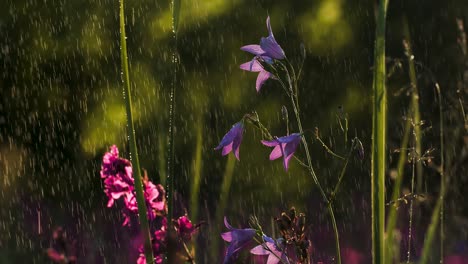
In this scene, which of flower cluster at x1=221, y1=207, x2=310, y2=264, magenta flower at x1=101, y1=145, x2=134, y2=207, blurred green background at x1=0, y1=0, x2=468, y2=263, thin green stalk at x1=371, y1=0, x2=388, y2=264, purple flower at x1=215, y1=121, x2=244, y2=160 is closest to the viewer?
flower cluster at x1=221, y1=207, x2=310, y2=264

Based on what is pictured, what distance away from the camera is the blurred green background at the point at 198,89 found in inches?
191

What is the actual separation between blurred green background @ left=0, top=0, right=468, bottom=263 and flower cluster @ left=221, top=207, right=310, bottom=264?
298 cm

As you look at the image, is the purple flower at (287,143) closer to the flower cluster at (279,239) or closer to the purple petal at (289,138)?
the purple petal at (289,138)

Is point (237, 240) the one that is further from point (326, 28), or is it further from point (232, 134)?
point (326, 28)

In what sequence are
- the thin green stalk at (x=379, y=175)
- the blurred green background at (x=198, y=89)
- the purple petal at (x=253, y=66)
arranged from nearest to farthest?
the thin green stalk at (x=379, y=175)
the purple petal at (x=253, y=66)
the blurred green background at (x=198, y=89)

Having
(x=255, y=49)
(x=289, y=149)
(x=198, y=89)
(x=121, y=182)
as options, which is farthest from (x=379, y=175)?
(x=198, y=89)

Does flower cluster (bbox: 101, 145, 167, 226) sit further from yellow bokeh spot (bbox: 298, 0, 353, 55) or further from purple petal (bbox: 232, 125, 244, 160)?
yellow bokeh spot (bbox: 298, 0, 353, 55)

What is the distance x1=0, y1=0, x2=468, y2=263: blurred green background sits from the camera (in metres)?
4.84

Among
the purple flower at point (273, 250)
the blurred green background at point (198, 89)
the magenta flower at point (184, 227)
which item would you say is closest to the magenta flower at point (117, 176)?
the magenta flower at point (184, 227)

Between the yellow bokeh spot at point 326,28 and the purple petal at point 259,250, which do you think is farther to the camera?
the yellow bokeh spot at point 326,28

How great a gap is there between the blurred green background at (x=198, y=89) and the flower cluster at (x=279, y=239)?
298 cm

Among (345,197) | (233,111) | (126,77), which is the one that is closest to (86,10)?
(233,111)

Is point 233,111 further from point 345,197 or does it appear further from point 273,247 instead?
point 273,247

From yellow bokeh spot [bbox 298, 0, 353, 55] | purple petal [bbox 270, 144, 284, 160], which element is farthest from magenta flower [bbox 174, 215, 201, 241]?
yellow bokeh spot [bbox 298, 0, 353, 55]
